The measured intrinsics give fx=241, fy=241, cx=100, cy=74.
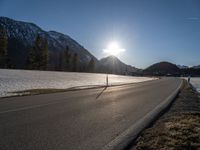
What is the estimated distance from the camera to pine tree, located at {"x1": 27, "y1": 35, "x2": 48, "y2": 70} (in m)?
69.3

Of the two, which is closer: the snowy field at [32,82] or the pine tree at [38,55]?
the snowy field at [32,82]

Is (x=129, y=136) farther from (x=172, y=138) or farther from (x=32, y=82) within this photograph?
(x=32, y=82)

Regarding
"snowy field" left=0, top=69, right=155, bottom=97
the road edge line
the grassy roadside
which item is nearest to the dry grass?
the grassy roadside

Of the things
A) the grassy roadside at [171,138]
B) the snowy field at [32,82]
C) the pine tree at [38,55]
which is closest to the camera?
the grassy roadside at [171,138]

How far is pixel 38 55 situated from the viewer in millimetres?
69562

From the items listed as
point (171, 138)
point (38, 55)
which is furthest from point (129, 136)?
point (38, 55)

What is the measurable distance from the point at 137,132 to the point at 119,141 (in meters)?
1.11

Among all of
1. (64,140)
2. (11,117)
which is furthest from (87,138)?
(11,117)

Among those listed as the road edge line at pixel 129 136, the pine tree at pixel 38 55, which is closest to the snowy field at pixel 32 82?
the road edge line at pixel 129 136

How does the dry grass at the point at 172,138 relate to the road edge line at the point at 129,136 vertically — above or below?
above

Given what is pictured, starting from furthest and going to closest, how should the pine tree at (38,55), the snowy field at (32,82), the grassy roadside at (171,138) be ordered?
the pine tree at (38,55) < the snowy field at (32,82) < the grassy roadside at (171,138)

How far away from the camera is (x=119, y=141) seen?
542cm

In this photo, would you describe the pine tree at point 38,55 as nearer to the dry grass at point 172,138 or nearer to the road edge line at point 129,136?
the road edge line at point 129,136

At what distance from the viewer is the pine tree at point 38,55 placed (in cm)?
6931
